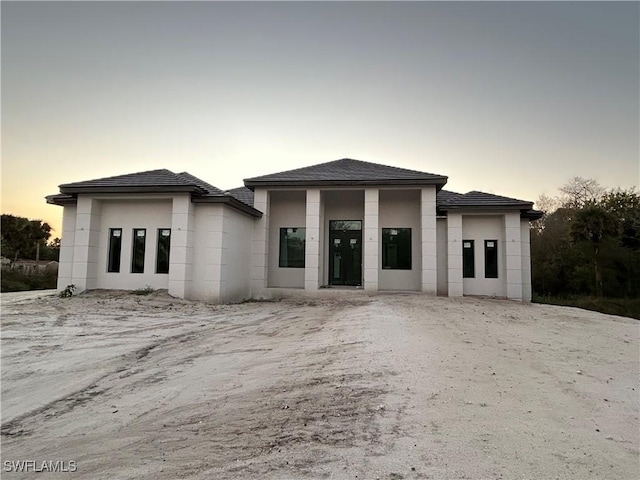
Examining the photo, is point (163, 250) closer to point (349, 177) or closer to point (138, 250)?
point (138, 250)

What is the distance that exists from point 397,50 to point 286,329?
10392 mm

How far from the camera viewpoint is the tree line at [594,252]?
19.5 meters

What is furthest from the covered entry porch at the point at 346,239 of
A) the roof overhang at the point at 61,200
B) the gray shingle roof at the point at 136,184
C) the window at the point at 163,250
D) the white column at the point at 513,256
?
the roof overhang at the point at 61,200

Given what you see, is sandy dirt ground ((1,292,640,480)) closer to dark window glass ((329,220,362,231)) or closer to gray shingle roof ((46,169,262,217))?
gray shingle roof ((46,169,262,217))

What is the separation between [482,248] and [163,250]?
517 inches

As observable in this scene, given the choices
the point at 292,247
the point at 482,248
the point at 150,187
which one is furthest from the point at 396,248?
the point at 150,187

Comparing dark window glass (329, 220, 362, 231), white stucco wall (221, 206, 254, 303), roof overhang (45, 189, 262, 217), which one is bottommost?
white stucco wall (221, 206, 254, 303)

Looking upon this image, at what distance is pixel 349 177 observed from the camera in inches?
598

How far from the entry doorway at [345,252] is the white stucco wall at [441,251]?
3.55m

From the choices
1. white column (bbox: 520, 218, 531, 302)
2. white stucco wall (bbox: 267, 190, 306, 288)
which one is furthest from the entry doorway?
white column (bbox: 520, 218, 531, 302)

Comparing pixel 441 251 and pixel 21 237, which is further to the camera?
pixel 21 237

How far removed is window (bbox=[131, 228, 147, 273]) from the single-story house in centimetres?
4

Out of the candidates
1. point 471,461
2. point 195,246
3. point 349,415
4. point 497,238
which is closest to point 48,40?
point 195,246

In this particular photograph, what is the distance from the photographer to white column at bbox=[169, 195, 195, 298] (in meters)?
12.9
